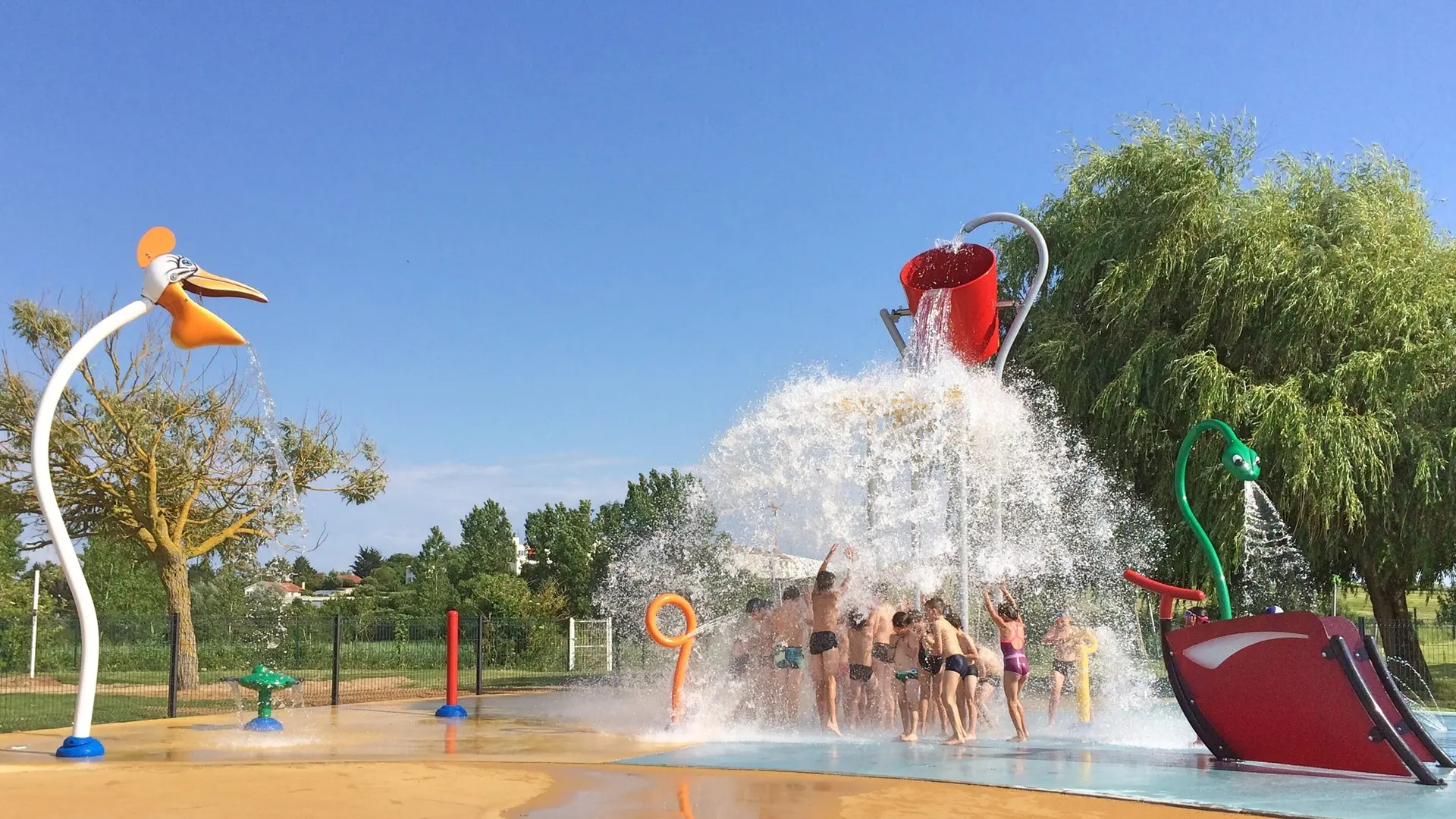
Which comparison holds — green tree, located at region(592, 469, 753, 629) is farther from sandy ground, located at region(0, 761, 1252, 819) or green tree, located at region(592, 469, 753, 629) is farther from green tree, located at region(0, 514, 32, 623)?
green tree, located at region(0, 514, 32, 623)

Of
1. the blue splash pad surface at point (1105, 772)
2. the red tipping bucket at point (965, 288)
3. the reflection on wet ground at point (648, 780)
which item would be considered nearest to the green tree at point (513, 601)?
the red tipping bucket at point (965, 288)

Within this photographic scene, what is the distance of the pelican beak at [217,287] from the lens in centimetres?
1108

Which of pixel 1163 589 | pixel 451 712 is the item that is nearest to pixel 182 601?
pixel 451 712

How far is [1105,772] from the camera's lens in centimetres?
949

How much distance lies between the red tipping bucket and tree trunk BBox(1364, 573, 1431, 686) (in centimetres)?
1007

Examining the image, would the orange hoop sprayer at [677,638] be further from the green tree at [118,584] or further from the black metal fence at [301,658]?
the green tree at [118,584]

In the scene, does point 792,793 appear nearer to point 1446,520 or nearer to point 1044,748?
point 1044,748

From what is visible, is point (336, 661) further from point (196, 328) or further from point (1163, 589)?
point (1163, 589)

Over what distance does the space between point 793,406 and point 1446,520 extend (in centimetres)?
1125

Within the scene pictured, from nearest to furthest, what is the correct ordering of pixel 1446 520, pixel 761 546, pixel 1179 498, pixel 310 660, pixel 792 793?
pixel 792 793 < pixel 1179 498 < pixel 761 546 < pixel 1446 520 < pixel 310 660

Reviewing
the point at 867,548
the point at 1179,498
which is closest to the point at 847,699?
the point at 867,548

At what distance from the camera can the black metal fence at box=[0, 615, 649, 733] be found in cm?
2044

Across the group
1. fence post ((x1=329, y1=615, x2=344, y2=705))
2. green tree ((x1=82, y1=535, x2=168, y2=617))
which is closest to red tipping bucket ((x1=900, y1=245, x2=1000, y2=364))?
fence post ((x1=329, y1=615, x2=344, y2=705))

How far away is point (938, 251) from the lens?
14.5 metres
